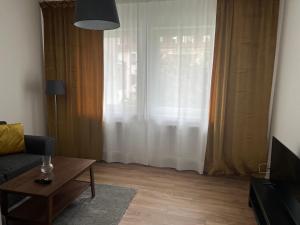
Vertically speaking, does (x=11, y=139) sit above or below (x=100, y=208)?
above

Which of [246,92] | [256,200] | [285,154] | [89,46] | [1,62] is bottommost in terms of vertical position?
[256,200]

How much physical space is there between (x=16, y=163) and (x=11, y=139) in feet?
1.43

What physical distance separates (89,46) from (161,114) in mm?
1538

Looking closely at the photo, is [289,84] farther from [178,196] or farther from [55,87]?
[55,87]

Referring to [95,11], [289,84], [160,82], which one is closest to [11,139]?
[95,11]

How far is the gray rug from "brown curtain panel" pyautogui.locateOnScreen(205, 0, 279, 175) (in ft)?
4.66

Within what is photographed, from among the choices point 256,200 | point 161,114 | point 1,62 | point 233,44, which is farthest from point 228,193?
point 1,62

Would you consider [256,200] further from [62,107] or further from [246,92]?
[62,107]

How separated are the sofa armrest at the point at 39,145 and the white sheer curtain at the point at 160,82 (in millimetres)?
1066

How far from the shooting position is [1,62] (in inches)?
130

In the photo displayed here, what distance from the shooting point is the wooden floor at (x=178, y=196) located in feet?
8.23

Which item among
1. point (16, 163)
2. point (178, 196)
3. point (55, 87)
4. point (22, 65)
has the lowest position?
point (178, 196)

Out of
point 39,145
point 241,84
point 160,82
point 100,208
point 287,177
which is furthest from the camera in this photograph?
point 160,82

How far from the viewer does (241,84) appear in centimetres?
332
